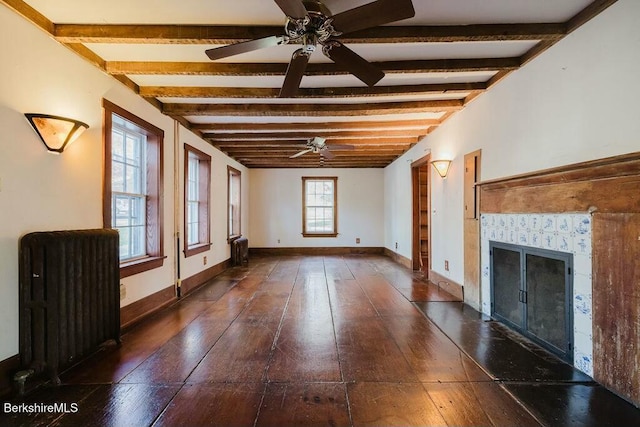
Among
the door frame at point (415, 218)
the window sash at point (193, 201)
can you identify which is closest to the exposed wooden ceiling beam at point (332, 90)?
the window sash at point (193, 201)

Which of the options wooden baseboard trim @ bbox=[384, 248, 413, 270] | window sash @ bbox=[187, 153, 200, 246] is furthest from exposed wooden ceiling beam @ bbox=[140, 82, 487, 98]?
wooden baseboard trim @ bbox=[384, 248, 413, 270]

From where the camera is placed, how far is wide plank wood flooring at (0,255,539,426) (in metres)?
1.77

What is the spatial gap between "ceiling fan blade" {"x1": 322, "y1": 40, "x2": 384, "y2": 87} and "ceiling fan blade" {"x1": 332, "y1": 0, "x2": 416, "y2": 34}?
18 cm

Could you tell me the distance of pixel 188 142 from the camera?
4723 mm

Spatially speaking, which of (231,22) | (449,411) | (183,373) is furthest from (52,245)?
(449,411)

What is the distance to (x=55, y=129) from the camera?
2.22 meters

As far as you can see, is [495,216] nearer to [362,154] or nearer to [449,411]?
[449,411]

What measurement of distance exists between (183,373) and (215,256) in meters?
3.81

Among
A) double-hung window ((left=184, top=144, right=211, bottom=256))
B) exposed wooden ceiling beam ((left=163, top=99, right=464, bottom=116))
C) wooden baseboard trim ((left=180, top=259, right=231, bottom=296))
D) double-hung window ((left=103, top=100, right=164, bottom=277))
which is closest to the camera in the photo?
double-hung window ((left=103, top=100, right=164, bottom=277))

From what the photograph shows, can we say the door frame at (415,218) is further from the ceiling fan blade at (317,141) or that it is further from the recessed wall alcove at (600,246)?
the recessed wall alcove at (600,246)

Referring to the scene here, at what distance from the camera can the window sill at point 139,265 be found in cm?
310

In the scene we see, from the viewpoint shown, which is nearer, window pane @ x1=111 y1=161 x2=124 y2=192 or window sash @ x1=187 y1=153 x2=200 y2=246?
window pane @ x1=111 y1=161 x2=124 y2=192

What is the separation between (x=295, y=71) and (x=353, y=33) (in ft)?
1.72

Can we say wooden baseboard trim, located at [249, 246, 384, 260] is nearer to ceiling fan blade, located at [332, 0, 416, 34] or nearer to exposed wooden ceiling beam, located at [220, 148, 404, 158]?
exposed wooden ceiling beam, located at [220, 148, 404, 158]
